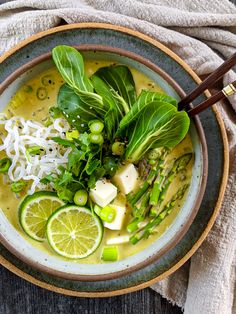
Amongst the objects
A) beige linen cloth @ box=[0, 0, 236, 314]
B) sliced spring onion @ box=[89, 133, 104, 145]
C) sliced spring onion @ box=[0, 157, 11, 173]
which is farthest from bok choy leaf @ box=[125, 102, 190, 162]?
sliced spring onion @ box=[0, 157, 11, 173]

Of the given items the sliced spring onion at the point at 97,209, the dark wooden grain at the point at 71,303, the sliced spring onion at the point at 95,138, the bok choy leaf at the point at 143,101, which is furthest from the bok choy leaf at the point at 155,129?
the dark wooden grain at the point at 71,303

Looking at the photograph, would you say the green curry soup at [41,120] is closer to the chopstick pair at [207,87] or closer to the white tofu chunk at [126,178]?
the white tofu chunk at [126,178]

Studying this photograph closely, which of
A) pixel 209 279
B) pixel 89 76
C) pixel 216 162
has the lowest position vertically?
pixel 209 279

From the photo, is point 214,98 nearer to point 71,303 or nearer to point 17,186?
point 17,186

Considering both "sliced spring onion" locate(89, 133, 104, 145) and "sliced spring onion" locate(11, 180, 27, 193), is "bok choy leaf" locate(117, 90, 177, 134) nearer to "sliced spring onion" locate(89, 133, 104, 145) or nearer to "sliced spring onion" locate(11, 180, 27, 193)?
"sliced spring onion" locate(89, 133, 104, 145)

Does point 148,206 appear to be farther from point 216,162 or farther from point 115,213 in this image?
point 216,162

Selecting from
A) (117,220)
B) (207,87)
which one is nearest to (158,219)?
(117,220)

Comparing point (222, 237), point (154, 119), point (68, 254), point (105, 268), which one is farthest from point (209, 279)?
point (154, 119)
